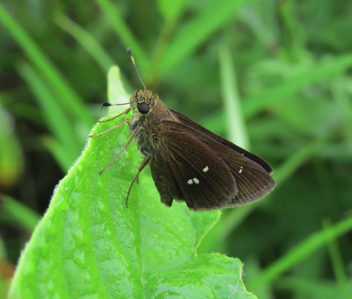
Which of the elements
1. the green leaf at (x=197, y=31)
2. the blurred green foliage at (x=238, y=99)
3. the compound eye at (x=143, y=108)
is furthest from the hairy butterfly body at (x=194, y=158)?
the green leaf at (x=197, y=31)

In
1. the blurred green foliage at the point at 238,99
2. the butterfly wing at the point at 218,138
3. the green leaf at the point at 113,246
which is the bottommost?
the green leaf at the point at 113,246

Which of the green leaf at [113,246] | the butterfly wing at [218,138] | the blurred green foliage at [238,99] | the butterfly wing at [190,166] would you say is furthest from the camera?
the blurred green foliage at [238,99]

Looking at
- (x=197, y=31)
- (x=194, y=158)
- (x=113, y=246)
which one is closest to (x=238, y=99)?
(x=197, y=31)

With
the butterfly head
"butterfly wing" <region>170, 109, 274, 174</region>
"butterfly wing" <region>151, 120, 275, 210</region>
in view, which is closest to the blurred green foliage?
"butterfly wing" <region>151, 120, 275, 210</region>

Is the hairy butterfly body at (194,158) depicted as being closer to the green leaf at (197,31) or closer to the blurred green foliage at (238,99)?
the blurred green foliage at (238,99)

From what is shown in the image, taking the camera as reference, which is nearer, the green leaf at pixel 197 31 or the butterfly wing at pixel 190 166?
the butterfly wing at pixel 190 166

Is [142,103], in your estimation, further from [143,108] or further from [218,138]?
[218,138]
